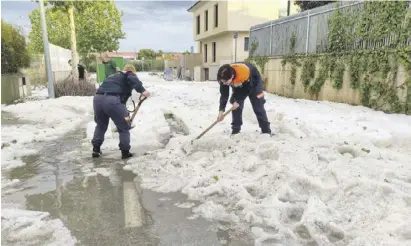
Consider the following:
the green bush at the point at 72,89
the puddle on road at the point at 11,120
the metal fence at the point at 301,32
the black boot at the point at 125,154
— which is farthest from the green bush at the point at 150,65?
the black boot at the point at 125,154

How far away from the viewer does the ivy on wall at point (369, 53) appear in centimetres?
716

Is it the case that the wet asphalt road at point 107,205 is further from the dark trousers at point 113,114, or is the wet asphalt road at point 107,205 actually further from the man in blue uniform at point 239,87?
the man in blue uniform at point 239,87

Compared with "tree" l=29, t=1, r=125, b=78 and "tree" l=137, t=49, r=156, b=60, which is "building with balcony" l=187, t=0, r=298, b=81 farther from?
"tree" l=137, t=49, r=156, b=60

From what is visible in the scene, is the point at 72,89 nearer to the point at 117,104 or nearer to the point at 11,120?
the point at 11,120

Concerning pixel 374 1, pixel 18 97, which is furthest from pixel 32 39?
pixel 374 1

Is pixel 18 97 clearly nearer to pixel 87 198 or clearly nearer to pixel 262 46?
pixel 262 46

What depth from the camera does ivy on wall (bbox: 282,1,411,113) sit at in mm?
7156

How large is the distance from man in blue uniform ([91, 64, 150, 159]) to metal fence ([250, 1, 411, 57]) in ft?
18.8

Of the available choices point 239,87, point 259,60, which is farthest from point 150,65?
point 239,87

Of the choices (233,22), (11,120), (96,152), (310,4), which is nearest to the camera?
(96,152)

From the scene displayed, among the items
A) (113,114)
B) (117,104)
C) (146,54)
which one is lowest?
(113,114)

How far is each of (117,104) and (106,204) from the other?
1764mm

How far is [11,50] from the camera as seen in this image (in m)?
12.0

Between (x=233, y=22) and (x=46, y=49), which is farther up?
(x=233, y=22)
